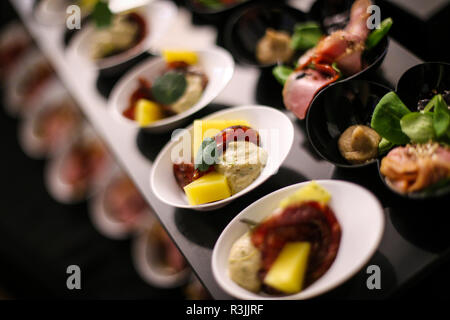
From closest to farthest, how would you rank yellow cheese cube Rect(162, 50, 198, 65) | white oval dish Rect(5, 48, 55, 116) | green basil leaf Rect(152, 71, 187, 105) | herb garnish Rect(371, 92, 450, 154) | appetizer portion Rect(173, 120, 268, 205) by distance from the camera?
herb garnish Rect(371, 92, 450, 154) < appetizer portion Rect(173, 120, 268, 205) < green basil leaf Rect(152, 71, 187, 105) < yellow cheese cube Rect(162, 50, 198, 65) < white oval dish Rect(5, 48, 55, 116)

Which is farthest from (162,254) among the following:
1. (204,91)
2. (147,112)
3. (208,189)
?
(208,189)

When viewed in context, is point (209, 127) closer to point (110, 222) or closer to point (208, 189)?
point (208, 189)

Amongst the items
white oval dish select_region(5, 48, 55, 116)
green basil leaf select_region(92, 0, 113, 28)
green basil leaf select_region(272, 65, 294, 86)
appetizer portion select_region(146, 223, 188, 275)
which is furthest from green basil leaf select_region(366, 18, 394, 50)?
white oval dish select_region(5, 48, 55, 116)

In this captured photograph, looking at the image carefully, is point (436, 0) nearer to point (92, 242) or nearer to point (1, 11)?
point (92, 242)

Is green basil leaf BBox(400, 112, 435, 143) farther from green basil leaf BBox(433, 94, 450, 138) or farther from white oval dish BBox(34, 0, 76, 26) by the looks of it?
white oval dish BBox(34, 0, 76, 26)

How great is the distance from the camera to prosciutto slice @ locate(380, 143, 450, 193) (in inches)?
42.6

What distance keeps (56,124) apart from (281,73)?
7.66 feet

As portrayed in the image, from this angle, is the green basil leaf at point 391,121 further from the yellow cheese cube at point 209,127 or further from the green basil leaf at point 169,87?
the green basil leaf at point 169,87

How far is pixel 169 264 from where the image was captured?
103 inches

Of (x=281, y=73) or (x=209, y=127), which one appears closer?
(x=209, y=127)

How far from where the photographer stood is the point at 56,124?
11.0ft

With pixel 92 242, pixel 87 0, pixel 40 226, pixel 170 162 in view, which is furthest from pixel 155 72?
pixel 40 226

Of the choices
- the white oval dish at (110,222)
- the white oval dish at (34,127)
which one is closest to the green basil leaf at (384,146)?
the white oval dish at (110,222)
